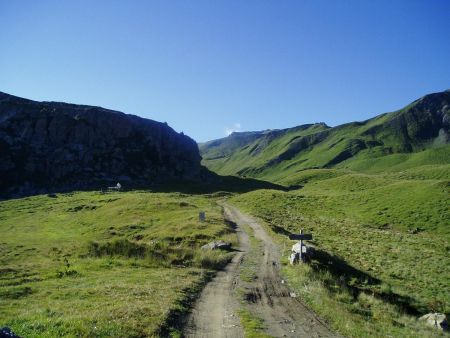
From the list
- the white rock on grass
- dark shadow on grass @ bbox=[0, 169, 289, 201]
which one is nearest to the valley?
the white rock on grass

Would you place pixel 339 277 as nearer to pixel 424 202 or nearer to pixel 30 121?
pixel 424 202

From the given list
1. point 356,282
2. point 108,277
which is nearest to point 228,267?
point 108,277

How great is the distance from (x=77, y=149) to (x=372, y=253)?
108049mm

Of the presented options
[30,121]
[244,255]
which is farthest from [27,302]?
[30,121]

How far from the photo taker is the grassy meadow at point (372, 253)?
19219 mm

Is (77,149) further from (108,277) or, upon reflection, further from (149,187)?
(108,277)

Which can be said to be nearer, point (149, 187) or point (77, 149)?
point (149, 187)

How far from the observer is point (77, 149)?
12462cm

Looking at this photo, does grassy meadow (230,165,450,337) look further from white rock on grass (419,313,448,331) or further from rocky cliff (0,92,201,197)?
rocky cliff (0,92,201,197)

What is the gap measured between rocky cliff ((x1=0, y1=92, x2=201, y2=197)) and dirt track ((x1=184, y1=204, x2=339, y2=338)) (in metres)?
98.4

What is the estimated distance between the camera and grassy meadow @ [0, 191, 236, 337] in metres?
13.1

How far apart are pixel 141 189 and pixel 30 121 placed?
152 feet

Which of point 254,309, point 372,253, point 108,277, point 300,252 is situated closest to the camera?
point 254,309

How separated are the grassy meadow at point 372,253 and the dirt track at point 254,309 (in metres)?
1.09
